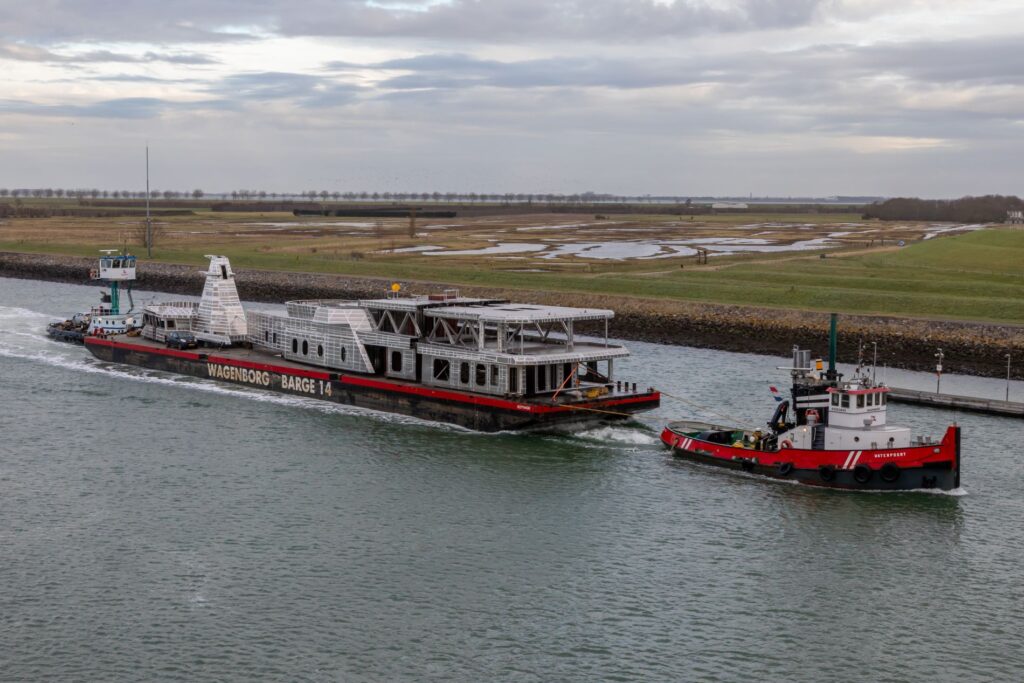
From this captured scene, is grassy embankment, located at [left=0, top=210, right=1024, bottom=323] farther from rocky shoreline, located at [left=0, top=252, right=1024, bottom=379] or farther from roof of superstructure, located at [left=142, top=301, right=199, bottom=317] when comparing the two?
roof of superstructure, located at [left=142, top=301, right=199, bottom=317]

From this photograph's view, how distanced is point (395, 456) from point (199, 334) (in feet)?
99.5

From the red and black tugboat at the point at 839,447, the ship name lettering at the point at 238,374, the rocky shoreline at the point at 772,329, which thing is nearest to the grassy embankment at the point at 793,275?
the rocky shoreline at the point at 772,329

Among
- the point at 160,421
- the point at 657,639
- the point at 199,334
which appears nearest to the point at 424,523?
the point at 657,639

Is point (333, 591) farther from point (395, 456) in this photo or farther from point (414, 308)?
point (414, 308)

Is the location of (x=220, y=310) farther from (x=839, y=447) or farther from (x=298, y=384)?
(x=839, y=447)

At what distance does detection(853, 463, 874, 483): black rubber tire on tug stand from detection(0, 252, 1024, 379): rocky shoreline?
3019 cm

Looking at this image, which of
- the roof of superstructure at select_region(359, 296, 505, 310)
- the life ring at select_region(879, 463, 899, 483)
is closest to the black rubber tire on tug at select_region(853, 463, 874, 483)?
the life ring at select_region(879, 463, 899, 483)

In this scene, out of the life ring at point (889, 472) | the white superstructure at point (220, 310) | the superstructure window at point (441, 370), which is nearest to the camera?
the life ring at point (889, 472)

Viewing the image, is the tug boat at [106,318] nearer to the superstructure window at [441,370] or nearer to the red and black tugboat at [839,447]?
the superstructure window at [441,370]

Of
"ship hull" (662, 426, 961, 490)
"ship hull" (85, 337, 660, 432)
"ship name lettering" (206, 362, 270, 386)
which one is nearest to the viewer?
"ship hull" (662, 426, 961, 490)

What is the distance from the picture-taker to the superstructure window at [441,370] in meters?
58.2

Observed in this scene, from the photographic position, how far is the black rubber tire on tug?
44500 millimetres

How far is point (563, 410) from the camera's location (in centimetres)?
5288

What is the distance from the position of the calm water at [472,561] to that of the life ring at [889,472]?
32.4 inches
